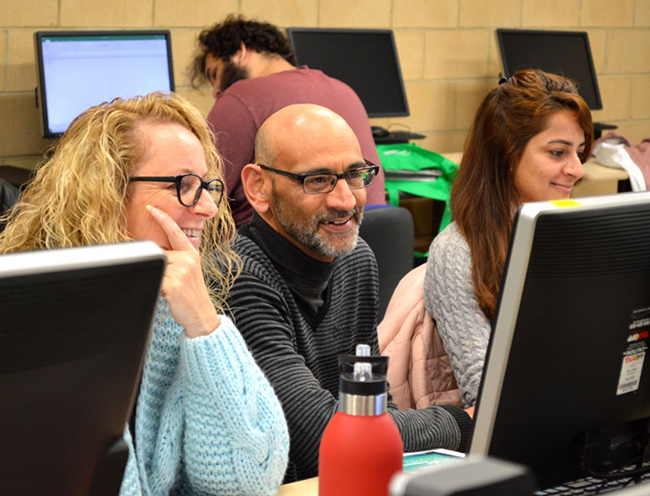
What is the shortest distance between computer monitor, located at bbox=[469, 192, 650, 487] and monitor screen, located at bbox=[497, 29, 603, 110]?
12.0ft

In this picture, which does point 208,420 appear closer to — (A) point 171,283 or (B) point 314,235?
(A) point 171,283

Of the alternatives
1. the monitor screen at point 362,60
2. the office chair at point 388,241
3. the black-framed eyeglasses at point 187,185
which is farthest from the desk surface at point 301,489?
the monitor screen at point 362,60

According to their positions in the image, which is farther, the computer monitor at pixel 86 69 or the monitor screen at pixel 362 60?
the monitor screen at pixel 362 60

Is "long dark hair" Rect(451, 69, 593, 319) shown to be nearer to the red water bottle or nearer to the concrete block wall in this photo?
the red water bottle

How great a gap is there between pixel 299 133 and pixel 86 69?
1.89m

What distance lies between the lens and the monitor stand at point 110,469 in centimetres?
87

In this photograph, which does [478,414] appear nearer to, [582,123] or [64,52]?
[582,123]

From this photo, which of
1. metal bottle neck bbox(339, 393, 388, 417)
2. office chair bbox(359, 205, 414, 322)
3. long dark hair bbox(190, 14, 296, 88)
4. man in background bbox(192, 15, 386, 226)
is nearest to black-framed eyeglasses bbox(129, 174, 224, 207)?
metal bottle neck bbox(339, 393, 388, 417)

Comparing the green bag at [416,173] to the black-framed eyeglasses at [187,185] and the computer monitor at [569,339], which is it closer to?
the black-framed eyeglasses at [187,185]

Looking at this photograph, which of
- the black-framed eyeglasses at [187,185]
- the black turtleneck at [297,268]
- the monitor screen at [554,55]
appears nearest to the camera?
the black-framed eyeglasses at [187,185]

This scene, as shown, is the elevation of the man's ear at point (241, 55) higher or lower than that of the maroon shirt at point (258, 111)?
higher

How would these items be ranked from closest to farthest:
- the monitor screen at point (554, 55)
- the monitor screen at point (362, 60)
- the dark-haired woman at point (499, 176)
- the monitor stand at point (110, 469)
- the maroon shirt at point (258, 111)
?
the monitor stand at point (110, 469) < the dark-haired woman at point (499, 176) < the maroon shirt at point (258, 111) < the monitor screen at point (362, 60) < the monitor screen at point (554, 55)

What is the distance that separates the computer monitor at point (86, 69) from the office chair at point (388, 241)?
1.49m

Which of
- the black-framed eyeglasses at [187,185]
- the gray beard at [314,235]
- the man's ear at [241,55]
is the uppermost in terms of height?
the man's ear at [241,55]
